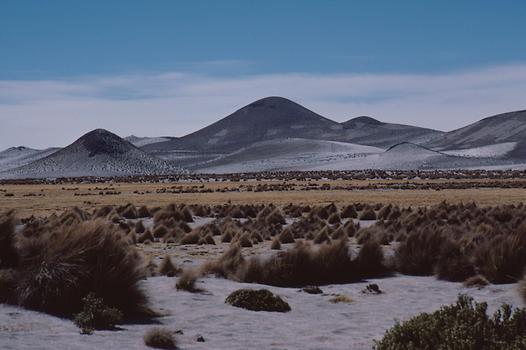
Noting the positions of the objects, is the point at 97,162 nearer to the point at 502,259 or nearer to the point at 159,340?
the point at 502,259

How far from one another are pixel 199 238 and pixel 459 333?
15.1 metres

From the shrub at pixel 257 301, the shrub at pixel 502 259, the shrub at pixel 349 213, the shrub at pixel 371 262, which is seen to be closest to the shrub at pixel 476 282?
the shrub at pixel 502 259

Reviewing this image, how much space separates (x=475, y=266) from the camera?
14.2 m

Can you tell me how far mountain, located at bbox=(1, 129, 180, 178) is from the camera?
487 ft

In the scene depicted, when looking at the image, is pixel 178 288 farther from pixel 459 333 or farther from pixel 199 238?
pixel 199 238

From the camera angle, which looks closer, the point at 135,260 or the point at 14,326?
the point at 14,326

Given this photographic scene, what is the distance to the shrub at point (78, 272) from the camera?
392 inches

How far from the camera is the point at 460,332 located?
6629 mm

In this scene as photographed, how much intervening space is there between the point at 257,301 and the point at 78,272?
2.79 m

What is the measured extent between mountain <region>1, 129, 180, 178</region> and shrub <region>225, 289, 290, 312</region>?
444ft

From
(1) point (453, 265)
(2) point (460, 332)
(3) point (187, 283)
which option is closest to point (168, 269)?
(3) point (187, 283)

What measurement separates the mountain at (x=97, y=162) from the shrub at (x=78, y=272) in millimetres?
135567

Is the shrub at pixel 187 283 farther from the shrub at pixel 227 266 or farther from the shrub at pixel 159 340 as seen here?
the shrub at pixel 159 340

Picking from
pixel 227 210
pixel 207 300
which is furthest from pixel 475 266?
pixel 227 210
